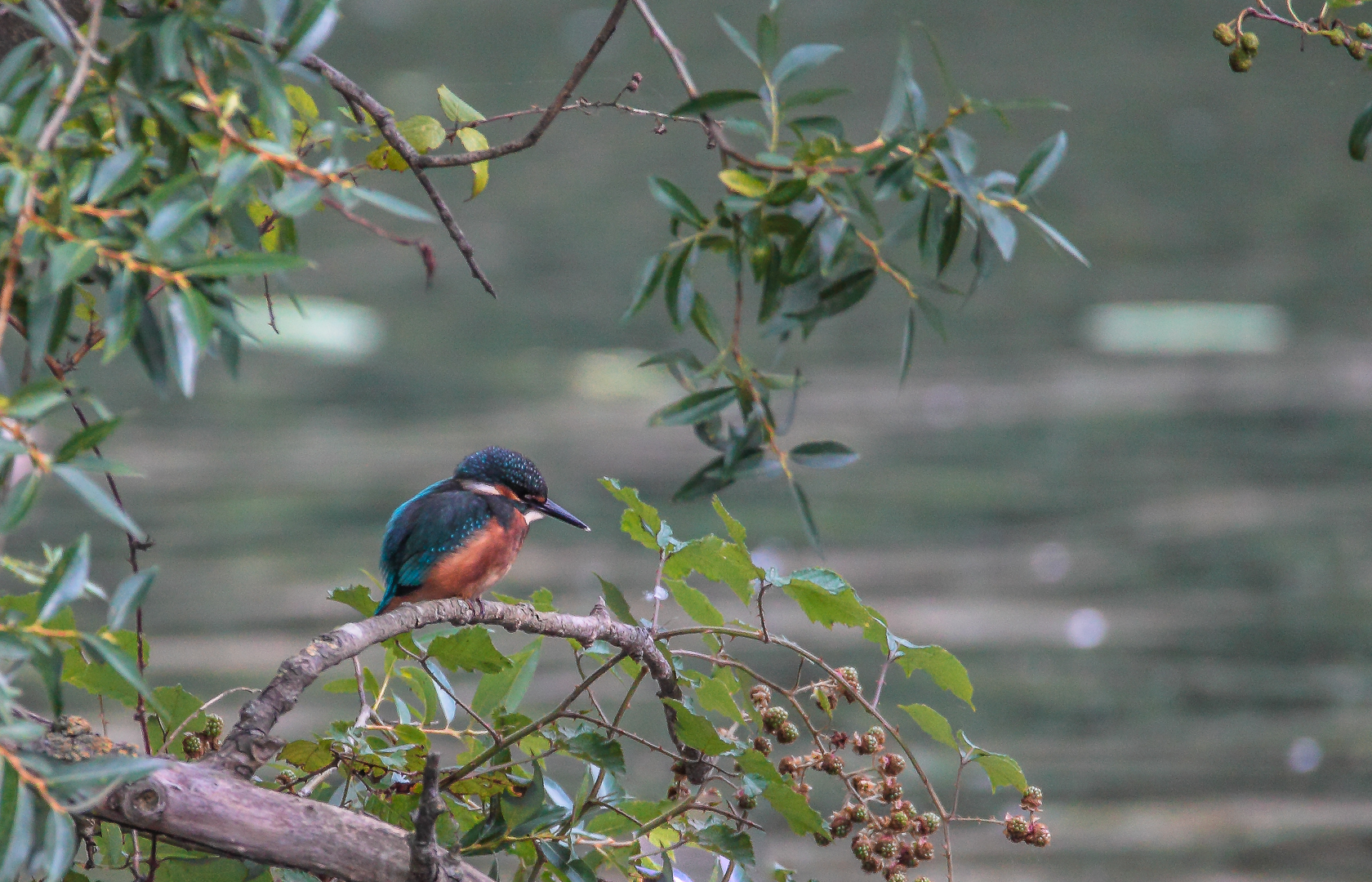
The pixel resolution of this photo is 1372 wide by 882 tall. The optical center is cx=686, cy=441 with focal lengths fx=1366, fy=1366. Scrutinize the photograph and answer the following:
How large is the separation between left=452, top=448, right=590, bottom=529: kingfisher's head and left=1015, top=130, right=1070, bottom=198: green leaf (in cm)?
125

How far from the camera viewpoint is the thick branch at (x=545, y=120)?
1109 millimetres

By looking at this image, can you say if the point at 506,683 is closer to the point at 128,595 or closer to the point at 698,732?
the point at 698,732

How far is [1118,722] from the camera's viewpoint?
13.5ft

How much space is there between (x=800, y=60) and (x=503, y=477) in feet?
4.23

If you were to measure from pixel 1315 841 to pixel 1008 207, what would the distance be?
3180mm

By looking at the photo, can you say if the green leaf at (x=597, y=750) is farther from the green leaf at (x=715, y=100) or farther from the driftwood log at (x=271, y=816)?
the green leaf at (x=715, y=100)

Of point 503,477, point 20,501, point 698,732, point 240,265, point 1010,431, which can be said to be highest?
point 240,265

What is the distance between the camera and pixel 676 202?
38.7 inches

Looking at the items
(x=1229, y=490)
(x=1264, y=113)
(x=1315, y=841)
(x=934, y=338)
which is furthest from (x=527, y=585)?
(x=1264, y=113)

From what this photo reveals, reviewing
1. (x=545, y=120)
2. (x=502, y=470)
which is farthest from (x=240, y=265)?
(x=502, y=470)

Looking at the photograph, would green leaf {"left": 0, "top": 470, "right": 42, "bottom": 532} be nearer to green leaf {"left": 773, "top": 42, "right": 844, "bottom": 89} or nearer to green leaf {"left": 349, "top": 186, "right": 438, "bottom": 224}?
green leaf {"left": 349, "top": 186, "right": 438, "bottom": 224}

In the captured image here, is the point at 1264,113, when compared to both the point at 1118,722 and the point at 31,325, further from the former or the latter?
the point at 31,325

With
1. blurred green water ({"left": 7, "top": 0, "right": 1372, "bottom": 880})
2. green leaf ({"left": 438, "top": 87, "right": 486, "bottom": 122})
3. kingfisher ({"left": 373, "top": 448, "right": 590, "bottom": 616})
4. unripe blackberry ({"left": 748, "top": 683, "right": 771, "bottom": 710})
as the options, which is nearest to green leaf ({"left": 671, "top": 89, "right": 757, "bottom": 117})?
green leaf ({"left": 438, "top": 87, "right": 486, "bottom": 122})

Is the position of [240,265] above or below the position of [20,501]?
above
